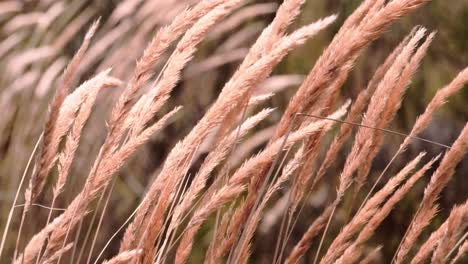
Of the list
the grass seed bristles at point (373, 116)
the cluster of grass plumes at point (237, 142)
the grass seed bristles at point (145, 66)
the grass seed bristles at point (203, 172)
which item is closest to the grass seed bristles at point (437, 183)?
the cluster of grass plumes at point (237, 142)

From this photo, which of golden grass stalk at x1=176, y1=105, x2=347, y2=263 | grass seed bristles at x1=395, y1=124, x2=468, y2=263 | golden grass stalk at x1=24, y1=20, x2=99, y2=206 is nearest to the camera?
golden grass stalk at x1=24, y1=20, x2=99, y2=206

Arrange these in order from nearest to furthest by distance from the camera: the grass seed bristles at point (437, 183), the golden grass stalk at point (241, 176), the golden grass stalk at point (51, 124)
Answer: the golden grass stalk at point (51, 124) < the golden grass stalk at point (241, 176) < the grass seed bristles at point (437, 183)

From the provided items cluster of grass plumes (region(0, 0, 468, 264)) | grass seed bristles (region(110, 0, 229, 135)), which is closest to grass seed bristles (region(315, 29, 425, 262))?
cluster of grass plumes (region(0, 0, 468, 264))

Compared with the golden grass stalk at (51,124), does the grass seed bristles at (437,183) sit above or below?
below

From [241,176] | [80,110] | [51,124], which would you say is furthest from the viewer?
[80,110]

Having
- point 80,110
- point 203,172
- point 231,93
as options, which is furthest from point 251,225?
point 80,110

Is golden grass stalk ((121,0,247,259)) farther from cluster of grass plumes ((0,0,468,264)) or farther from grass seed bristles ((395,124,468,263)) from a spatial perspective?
grass seed bristles ((395,124,468,263))

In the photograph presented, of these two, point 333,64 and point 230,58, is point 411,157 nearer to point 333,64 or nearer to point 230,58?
point 230,58

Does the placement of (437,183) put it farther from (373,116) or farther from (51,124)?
(51,124)

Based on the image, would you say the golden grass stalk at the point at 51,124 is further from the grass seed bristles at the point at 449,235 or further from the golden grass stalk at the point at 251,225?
the grass seed bristles at the point at 449,235

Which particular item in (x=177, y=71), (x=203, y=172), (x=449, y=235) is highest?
(x=177, y=71)

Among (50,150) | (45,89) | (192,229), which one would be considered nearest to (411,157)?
(45,89)
